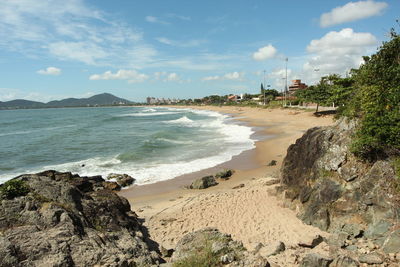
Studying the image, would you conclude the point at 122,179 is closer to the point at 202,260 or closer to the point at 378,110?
the point at 202,260

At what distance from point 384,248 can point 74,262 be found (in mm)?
7328

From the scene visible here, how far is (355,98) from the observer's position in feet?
32.6

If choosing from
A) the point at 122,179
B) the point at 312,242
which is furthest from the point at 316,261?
the point at 122,179

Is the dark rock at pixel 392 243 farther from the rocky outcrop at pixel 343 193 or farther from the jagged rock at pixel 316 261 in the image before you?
the jagged rock at pixel 316 261

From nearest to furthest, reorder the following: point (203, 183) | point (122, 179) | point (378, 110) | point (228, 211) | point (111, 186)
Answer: point (378, 110) < point (228, 211) < point (203, 183) < point (111, 186) < point (122, 179)

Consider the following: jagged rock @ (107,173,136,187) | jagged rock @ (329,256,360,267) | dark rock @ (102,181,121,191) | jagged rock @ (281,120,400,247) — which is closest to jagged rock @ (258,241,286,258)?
jagged rock @ (329,256,360,267)

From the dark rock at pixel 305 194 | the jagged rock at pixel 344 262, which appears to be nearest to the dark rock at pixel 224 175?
the dark rock at pixel 305 194

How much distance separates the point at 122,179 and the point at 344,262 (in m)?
13.8

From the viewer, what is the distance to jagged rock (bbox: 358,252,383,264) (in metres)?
6.04

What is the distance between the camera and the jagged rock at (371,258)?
604cm

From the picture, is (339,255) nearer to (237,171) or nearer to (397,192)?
(397,192)

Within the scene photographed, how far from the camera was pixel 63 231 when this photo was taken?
20.9ft

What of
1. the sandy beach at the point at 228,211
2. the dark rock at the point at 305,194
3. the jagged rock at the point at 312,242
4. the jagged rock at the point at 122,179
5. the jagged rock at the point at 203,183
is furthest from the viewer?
the jagged rock at the point at 122,179

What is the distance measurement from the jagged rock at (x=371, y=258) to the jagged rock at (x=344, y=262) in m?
0.31
